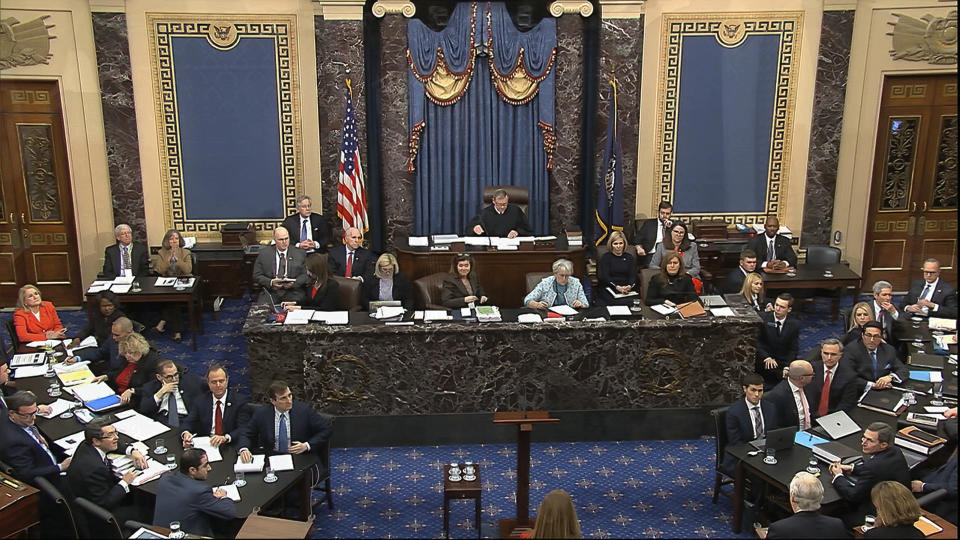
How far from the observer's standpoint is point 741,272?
395 inches

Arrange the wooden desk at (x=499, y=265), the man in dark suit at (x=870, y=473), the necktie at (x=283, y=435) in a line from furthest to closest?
the wooden desk at (x=499, y=265)
the necktie at (x=283, y=435)
the man in dark suit at (x=870, y=473)

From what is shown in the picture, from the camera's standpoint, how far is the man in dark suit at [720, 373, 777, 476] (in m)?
6.97

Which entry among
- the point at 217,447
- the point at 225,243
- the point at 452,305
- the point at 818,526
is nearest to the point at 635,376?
the point at 452,305

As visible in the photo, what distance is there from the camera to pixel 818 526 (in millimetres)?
5609

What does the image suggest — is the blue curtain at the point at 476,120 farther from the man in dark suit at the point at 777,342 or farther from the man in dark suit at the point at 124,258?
the man in dark suit at the point at 777,342

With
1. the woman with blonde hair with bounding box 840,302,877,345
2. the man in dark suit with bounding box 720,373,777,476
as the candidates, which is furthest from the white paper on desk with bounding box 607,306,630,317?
the woman with blonde hair with bounding box 840,302,877,345

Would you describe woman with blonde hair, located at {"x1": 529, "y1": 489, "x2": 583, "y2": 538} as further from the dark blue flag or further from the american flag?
the dark blue flag

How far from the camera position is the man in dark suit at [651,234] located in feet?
37.3

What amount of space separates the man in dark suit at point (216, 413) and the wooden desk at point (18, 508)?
4.04 ft

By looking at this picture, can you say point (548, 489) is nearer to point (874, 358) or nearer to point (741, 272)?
point (874, 358)

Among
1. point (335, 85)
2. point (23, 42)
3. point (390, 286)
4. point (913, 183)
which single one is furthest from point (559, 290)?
point (23, 42)

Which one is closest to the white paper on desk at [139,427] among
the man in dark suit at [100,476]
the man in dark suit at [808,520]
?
the man in dark suit at [100,476]

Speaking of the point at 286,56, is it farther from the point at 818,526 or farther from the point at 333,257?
the point at 818,526

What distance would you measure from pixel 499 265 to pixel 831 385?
15.3ft
